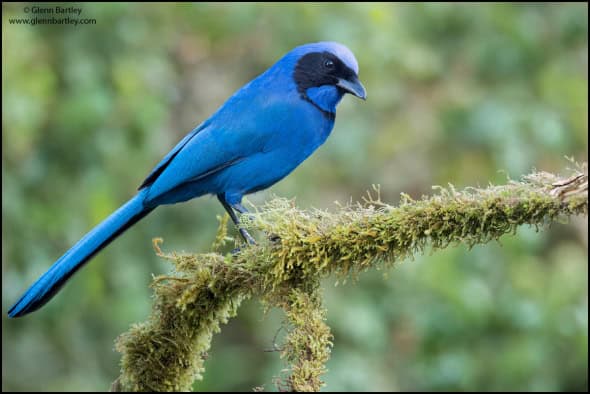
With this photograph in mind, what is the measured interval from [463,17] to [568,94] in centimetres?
99

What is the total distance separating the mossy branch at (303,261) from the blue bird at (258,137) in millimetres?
1078

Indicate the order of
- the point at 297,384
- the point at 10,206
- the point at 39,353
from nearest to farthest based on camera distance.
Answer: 1. the point at 297,384
2. the point at 10,206
3. the point at 39,353

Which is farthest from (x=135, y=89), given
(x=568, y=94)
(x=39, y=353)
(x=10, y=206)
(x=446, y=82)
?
(x=568, y=94)

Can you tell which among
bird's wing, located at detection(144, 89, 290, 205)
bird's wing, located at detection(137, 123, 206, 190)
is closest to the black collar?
bird's wing, located at detection(144, 89, 290, 205)

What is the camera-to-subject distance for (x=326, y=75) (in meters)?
4.40

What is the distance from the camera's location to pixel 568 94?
5773 mm

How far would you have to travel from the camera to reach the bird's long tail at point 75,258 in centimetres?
345

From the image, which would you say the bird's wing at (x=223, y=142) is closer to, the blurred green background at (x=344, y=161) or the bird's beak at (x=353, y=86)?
Answer: the bird's beak at (x=353, y=86)

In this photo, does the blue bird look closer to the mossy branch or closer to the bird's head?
the bird's head

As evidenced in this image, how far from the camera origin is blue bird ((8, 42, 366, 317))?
414 centimetres

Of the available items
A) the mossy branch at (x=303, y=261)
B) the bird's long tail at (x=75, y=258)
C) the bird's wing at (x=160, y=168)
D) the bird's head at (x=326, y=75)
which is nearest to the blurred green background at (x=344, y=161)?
the bird's wing at (x=160, y=168)

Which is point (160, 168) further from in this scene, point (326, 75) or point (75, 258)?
point (326, 75)

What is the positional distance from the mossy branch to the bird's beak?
1388mm

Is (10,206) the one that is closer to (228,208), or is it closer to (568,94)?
(228,208)
